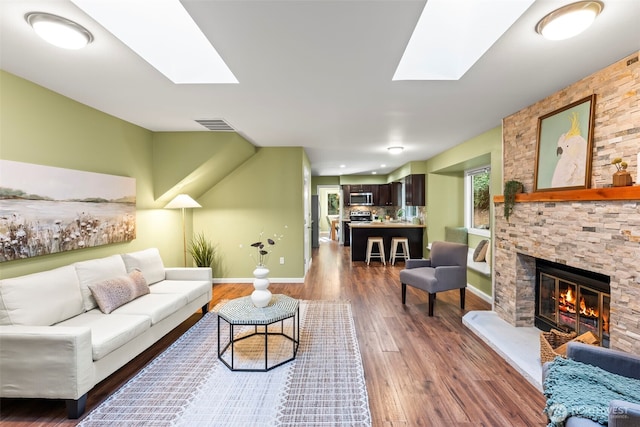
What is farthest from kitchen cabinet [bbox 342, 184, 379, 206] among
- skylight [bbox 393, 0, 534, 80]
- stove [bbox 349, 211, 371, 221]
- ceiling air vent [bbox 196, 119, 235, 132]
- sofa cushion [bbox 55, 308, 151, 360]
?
sofa cushion [bbox 55, 308, 151, 360]

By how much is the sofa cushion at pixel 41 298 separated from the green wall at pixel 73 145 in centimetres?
28

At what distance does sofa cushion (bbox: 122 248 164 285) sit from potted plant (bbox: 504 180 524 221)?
167 inches

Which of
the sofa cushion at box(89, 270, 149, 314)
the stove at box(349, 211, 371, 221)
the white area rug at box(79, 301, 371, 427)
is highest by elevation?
the stove at box(349, 211, 371, 221)

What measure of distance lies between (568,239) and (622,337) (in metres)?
0.81

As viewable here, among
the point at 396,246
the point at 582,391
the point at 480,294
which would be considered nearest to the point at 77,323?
the point at 582,391

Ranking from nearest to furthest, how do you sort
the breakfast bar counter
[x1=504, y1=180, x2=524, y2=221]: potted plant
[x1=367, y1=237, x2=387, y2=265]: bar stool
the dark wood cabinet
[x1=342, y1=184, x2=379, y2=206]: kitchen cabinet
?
[x1=504, y1=180, x2=524, y2=221]: potted plant → [x1=367, y1=237, x2=387, y2=265]: bar stool → the breakfast bar counter → [x1=342, y1=184, x2=379, y2=206]: kitchen cabinet → the dark wood cabinet

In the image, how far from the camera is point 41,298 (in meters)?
2.17

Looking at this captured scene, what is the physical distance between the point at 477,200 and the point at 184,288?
5241 millimetres

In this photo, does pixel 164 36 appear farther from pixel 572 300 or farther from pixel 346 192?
pixel 346 192

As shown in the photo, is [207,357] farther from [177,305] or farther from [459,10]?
[459,10]

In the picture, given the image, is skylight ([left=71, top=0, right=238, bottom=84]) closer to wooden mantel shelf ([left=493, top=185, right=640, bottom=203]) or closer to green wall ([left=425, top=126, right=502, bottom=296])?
wooden mantel shelf ([left=493, top=185, right=640, bottom=203])

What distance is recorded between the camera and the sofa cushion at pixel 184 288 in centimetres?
317

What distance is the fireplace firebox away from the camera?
7.70 feet

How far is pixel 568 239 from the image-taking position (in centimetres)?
246
